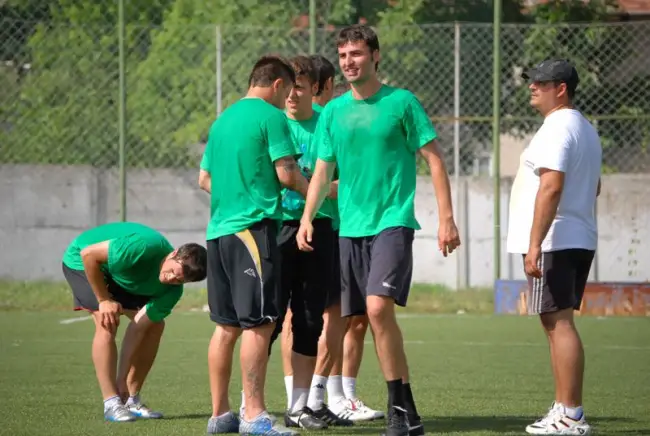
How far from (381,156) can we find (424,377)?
10.9ft

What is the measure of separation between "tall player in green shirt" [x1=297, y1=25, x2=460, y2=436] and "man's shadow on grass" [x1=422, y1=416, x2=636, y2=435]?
1.90ft

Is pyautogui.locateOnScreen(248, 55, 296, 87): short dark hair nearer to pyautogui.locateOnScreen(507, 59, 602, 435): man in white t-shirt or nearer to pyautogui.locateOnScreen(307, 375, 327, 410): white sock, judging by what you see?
pyautogui.locateOnScreen(507, 59, 602, 435): man in white t-shirt

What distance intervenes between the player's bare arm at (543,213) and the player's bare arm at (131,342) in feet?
7.59

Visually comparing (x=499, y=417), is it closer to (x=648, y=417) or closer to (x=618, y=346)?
(x=648, y=417)

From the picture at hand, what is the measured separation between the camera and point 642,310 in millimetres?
14688

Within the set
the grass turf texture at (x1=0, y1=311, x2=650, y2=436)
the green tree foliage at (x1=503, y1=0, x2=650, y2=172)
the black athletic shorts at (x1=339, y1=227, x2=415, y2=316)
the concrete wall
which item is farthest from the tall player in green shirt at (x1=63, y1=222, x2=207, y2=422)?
the green tree foliage at (x1=503, y1=0, x2=650, y2=172)

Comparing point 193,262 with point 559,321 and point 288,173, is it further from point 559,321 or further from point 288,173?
point 559,321

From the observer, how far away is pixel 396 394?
288 inches

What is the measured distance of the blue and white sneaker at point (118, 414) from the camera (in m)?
8.19

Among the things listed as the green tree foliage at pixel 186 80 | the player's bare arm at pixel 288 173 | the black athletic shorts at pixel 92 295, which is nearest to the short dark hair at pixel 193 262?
the black athletic shorts at pixel 92 295

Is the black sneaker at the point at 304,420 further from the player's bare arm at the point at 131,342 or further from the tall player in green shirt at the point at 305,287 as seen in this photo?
the player's bare arm at the point at 131,342

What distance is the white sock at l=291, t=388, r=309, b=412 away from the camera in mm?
8086

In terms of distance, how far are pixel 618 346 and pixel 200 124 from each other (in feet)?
19.8

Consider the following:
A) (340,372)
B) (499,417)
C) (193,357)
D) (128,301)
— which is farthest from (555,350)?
(193,357)
